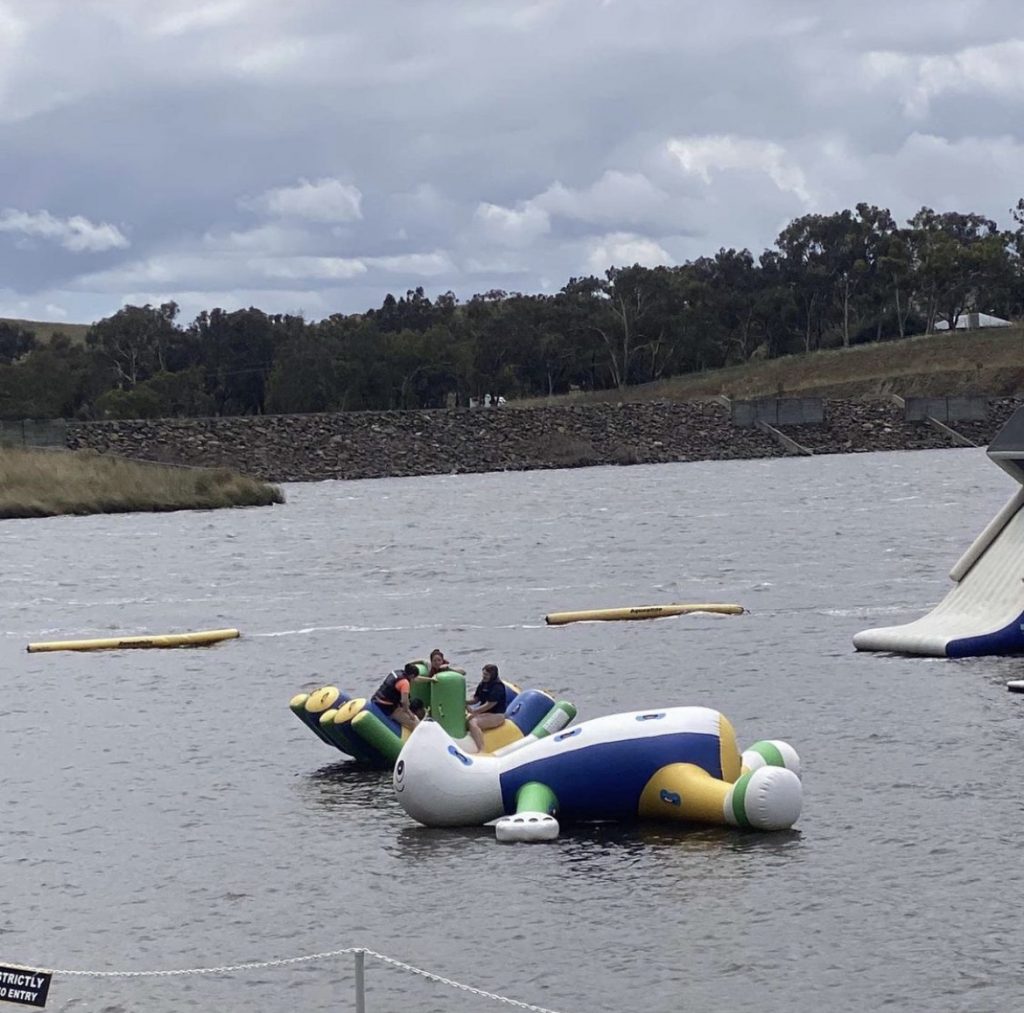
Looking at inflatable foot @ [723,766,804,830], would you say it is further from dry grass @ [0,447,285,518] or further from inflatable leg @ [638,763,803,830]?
dry grass @ [0,447,285,518]

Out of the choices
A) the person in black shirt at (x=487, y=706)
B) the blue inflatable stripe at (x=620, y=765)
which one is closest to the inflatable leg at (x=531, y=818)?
the blue inflatable stripe at (x=620, y=765)

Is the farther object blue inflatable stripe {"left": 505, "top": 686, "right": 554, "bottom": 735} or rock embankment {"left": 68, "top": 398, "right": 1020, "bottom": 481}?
rock embankment {"left": 68, "top": 398, "right": 1020, "bottom": 481}

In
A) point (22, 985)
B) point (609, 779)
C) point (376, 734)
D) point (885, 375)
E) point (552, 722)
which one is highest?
point (885, 375)

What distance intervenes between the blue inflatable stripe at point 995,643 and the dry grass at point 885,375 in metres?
149

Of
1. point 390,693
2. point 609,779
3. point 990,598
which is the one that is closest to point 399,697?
point 390,693

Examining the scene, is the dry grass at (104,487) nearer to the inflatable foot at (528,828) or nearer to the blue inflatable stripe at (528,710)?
the blue inflatable stripe at (528,710)

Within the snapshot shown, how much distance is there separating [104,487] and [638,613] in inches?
2796

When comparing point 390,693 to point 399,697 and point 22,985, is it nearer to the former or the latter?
point 399,697

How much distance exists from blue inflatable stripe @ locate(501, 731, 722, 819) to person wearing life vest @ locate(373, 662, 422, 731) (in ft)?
Answer: 13.7

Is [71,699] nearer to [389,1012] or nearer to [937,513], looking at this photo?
[389,1012]

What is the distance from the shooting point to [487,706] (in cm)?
2755

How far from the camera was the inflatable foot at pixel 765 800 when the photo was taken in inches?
912

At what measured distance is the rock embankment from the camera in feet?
526

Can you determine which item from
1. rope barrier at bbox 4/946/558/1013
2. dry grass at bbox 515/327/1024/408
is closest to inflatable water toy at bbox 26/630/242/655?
rope barrier at bbox 4/946/558/1013
